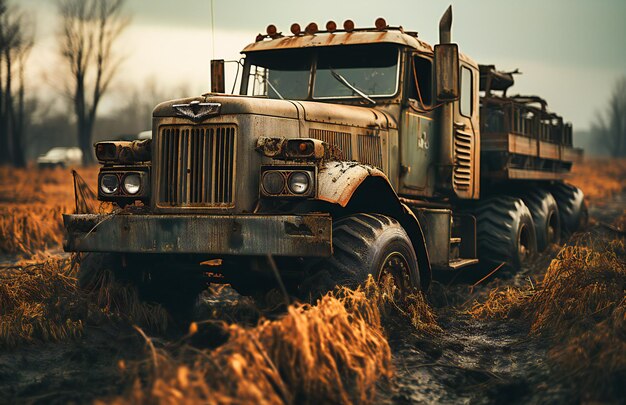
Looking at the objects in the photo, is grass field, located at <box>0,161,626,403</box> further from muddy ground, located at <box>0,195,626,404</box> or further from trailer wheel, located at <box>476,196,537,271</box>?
trailer wheel, located at <box>476,196,537,271</box>

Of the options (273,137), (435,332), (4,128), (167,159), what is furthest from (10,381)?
(4,128)

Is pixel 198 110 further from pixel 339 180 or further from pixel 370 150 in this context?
pixel 370 150

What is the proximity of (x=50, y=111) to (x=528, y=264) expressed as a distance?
299 feet

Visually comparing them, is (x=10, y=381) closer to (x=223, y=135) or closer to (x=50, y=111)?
(x=223, y=135)

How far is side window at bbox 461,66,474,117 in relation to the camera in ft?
32.7

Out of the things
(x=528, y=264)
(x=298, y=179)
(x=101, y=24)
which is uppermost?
(x=101, y=24)

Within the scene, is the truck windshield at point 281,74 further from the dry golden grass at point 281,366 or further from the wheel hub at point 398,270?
the dry golden grass at point 281,366

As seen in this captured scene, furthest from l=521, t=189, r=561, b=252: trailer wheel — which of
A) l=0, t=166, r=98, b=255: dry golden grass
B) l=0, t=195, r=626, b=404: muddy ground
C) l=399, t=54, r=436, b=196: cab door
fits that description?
l=0, t=166, r=98, b=255: dry golden grass

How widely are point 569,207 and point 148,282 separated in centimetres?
905

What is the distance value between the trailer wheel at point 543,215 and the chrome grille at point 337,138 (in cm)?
550

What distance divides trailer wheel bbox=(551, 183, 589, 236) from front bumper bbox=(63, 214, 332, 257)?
9066 millimetres

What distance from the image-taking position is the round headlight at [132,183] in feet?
22.5

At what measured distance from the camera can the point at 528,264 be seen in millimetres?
11508

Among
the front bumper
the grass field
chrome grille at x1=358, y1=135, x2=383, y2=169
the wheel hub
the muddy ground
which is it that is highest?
chrome grille at x1=358, y1=135, x2=383, y2=169
